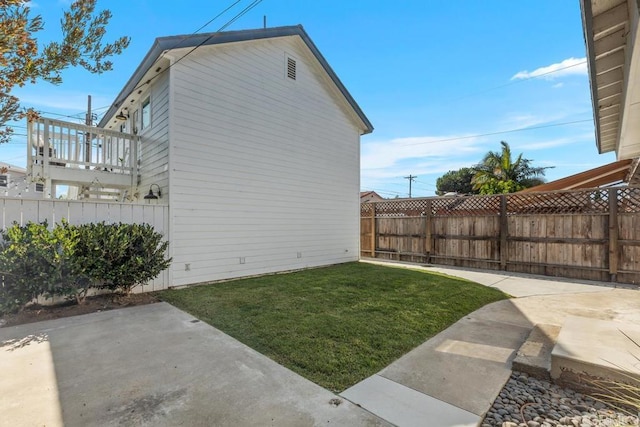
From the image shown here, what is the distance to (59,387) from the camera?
7.69 feet

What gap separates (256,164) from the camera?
23.7 ft

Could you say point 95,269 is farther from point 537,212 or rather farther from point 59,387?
point 537,212

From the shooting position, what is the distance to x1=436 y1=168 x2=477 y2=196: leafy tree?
3491cm

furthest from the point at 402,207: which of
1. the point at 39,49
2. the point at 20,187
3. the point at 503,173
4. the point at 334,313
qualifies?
the point at 503,173

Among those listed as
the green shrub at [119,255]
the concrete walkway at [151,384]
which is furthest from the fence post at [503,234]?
the green shrub at [119,255]

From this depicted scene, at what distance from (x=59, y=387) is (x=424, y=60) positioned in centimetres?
1245

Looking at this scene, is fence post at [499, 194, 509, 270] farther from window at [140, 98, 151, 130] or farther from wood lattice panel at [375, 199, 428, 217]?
window at [140, 98, 151, 130]

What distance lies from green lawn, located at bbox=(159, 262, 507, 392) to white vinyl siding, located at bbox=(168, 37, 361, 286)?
2.93ft

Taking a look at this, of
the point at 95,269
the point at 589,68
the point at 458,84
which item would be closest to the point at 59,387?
the point at 95,269

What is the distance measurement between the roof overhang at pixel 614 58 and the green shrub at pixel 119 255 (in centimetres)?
581

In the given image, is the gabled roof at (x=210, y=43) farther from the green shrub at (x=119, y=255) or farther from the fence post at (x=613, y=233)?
the fence post at (x=613, y=233)

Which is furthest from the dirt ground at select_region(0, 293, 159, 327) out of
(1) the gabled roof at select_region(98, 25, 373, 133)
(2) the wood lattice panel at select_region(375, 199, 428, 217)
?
(2) the wood lattice panel at select_region(375, 199, 428, 217)

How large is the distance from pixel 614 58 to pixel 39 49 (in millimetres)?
4808

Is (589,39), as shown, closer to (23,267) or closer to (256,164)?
(256,164)
